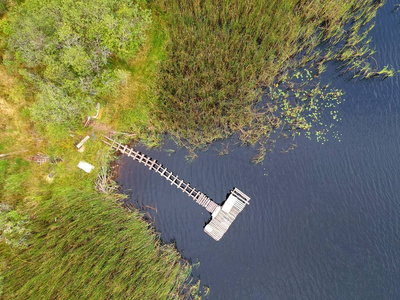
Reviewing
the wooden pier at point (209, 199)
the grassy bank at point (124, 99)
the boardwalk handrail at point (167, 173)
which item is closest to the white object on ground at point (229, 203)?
the wooden pier at point (209, 199)

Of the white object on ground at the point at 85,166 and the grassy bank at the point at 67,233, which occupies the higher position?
the white object on ground at the point at 85,166

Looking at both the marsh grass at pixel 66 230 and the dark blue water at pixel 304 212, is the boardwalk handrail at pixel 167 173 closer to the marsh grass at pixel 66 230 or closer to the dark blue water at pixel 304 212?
the dark blue water at pixel 304 212

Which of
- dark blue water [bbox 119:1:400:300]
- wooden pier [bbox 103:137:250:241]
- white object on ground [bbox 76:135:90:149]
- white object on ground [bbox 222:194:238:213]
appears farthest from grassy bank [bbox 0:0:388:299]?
white object on ground [bbox 222:194:238:213]

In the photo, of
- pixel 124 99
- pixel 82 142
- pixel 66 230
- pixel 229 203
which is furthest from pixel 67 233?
pixel 229 203

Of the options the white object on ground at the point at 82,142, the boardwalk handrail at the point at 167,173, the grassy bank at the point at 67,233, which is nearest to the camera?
the grassy bank at the point at 67,233

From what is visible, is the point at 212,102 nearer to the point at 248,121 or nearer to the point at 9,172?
the point at 248,121

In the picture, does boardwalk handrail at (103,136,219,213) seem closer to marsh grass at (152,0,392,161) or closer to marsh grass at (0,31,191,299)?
marsh grass at (0,31,191,299)

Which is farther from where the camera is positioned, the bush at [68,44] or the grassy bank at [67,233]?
the bush at [68,44]

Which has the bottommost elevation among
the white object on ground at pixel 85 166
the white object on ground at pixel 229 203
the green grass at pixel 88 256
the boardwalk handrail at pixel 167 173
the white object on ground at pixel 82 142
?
the green grass at pixel 88 256
